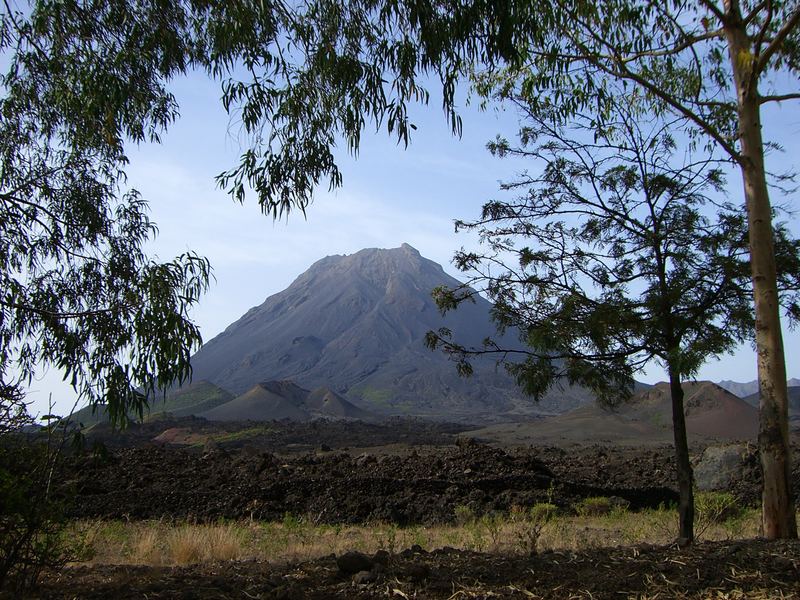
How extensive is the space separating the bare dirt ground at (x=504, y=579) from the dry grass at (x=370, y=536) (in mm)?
913

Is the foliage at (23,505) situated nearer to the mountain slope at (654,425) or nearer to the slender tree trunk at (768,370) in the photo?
the slender tree trunk at (768,370)

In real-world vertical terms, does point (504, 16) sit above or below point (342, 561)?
above

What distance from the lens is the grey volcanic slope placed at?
94.6 meters

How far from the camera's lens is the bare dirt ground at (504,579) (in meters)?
4.16

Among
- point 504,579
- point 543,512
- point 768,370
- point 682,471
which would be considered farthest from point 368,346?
point 504,579

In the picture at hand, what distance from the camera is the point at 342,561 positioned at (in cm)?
469

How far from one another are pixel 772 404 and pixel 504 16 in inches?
167

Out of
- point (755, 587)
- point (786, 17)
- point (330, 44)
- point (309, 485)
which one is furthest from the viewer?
point (309, 485)

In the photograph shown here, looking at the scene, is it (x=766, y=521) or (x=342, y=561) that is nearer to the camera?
(x=342, y=561)

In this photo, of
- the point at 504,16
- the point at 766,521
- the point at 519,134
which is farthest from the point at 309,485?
the point at 504,16

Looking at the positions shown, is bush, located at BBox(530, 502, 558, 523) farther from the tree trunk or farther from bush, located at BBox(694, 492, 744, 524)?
the tree trunk

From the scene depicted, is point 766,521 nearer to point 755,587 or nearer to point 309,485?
point 755,587

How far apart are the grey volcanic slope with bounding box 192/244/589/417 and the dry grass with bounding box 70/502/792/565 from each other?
69.7 metres

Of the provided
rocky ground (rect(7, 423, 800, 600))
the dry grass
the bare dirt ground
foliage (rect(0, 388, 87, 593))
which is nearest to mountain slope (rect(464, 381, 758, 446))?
rocky ground (rect(7, 423, 800, 600))
